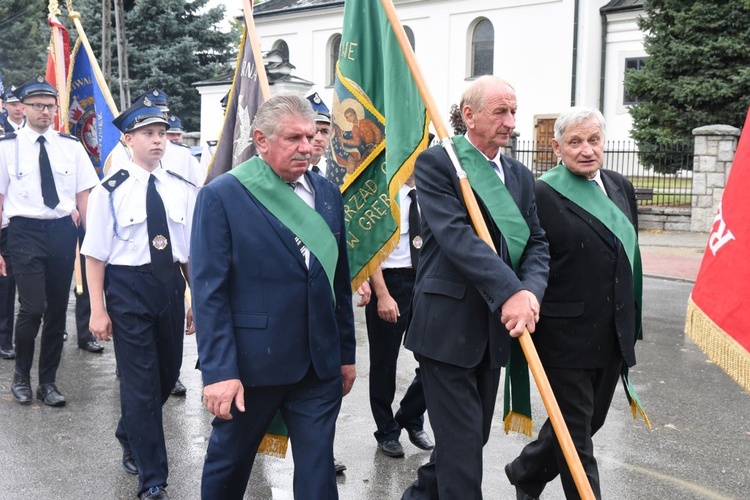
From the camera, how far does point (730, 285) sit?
2.92m

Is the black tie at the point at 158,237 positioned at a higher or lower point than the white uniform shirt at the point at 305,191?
lower

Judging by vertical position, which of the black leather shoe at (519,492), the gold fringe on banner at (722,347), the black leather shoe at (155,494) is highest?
the gold fringe on banner at (722,347)

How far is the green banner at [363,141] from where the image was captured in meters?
4.86

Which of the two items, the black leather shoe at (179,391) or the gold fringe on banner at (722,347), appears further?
the black leather shoe at (179,391)

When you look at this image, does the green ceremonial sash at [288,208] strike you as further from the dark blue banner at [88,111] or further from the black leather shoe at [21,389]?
the dark blue banner at [88,111]

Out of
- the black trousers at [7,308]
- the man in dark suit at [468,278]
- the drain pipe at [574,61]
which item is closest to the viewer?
the man in dark suit at [468,278]

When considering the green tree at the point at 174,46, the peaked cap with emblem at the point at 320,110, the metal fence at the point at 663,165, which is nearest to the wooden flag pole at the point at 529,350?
the peaked cap with emblem at the point at 320,110

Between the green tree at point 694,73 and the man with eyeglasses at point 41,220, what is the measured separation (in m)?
18.4

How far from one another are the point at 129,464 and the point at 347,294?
2.07m

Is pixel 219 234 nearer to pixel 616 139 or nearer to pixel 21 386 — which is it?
pixel 21 386

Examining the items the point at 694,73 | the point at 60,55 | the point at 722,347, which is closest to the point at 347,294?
the point at 722,347

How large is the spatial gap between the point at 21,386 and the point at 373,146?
3432 millimetres

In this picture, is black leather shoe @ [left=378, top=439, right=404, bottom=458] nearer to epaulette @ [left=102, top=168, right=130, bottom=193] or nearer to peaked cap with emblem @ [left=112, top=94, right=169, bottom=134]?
epaulette @ [left=102, top=168, right=130, bottom=193]

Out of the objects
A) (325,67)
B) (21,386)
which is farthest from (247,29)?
(325,67)
